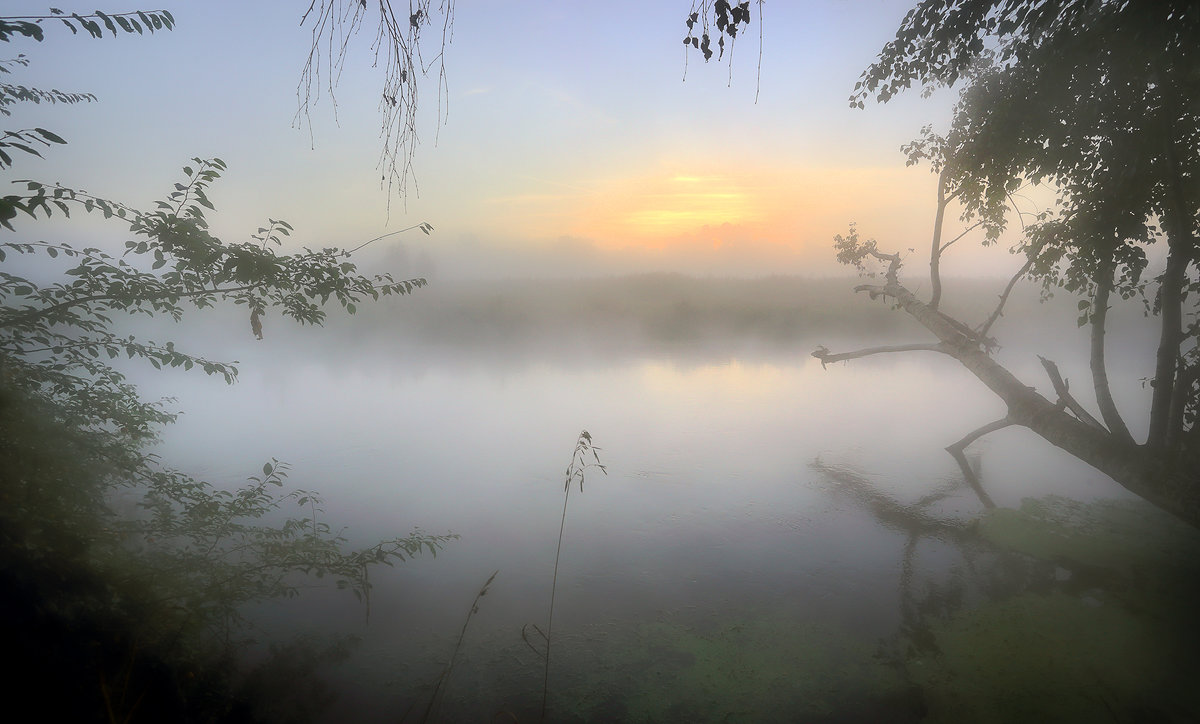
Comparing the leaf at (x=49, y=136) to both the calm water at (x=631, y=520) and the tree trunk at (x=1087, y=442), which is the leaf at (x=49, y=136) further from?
the tree trunk at (x=1087, y=442)

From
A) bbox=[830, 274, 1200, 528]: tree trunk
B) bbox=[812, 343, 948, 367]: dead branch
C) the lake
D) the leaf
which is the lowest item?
the lake

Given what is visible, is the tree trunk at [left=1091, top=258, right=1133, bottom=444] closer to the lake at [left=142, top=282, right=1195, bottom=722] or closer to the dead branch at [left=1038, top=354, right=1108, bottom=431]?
the dead branch at [left=1038, top=354, right=1108, bottom=431]

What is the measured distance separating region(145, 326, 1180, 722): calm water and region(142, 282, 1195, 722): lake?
1.2 inches

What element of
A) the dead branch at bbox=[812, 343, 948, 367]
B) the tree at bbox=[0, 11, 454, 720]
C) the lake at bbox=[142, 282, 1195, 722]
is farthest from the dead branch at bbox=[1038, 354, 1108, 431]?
the tree at bbox=[0, 11, 454, 720]

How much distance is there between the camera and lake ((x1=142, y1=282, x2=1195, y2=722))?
13.1 ft

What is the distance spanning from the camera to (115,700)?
2.29m

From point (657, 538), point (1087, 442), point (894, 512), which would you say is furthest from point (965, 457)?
point (657, 538)

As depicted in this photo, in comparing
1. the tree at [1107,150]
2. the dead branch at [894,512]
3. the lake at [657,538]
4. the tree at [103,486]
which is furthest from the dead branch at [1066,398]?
the tree at [103,486]

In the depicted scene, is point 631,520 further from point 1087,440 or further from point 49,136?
point 49,136

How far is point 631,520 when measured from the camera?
6941mm

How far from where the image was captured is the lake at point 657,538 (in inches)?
157

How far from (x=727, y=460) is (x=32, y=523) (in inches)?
329

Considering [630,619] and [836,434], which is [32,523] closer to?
[630,619]

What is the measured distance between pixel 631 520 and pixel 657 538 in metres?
0.58
